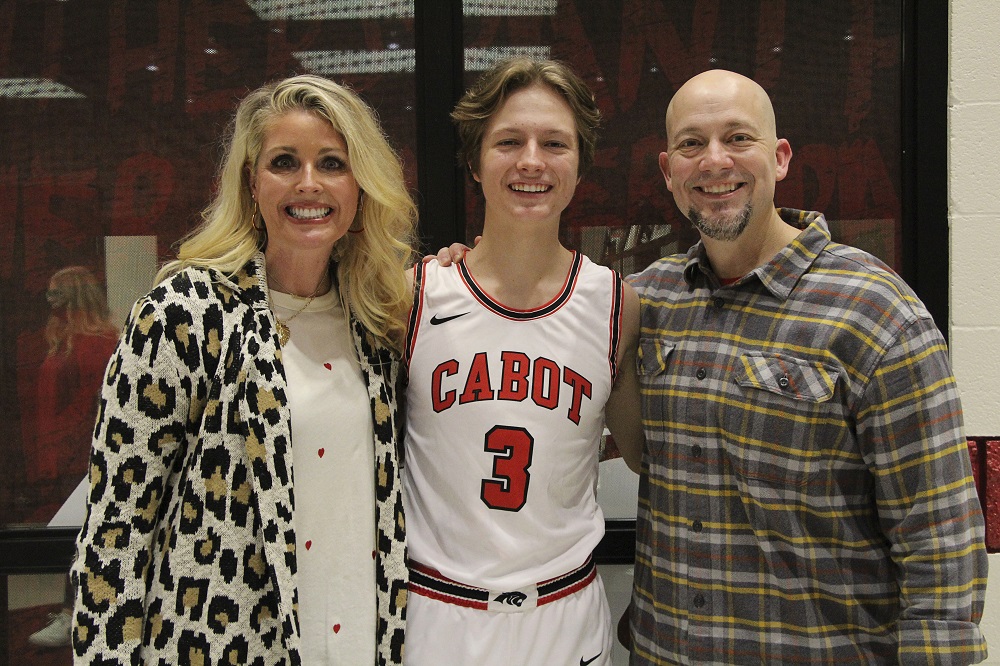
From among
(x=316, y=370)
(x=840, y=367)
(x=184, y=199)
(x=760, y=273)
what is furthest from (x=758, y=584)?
(x=184, y=199)

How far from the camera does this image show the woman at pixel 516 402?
1631mm

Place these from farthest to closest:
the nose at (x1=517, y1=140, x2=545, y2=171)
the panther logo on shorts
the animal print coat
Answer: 1. the nose at (x1=517, y1=140, x2=545, y2=171)
2. the panther logo on shorts
3. the animal print coat

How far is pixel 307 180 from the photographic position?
5.02 feet

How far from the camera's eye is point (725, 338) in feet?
5.23

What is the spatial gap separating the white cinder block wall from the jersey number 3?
1.35 meters

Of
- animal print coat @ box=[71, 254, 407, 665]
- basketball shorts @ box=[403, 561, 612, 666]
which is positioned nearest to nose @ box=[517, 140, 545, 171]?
animal print coat @ box=[71, 254, 407, 665]

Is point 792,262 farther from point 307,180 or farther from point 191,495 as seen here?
point 191,495

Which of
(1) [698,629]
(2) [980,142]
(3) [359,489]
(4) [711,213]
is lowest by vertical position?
(1) [698,629]

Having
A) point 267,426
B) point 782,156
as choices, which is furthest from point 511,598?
point 782,156

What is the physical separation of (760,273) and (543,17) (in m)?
1.09

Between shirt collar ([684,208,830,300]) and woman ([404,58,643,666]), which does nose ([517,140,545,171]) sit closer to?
woman ([404,58,643,666])

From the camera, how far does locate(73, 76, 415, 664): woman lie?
4.46 feet

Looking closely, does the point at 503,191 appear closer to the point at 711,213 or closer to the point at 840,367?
the point at 711,213

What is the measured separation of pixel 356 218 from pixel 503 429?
0.61 meters
